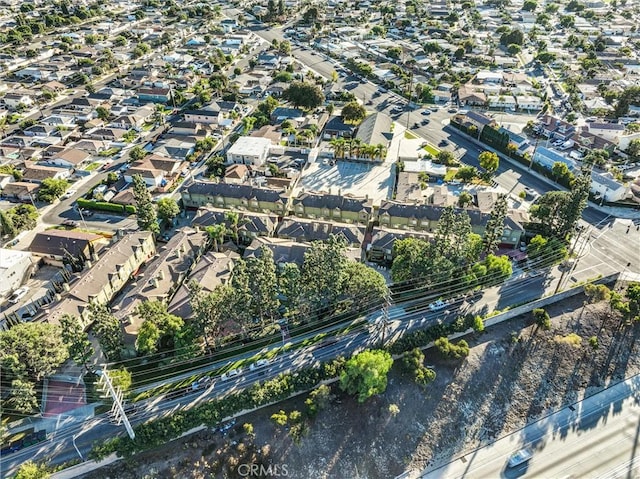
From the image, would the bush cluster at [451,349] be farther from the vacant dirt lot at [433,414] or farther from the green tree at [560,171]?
the green tree at [560,171]

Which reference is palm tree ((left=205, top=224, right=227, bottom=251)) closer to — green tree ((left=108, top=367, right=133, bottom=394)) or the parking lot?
the parking lot

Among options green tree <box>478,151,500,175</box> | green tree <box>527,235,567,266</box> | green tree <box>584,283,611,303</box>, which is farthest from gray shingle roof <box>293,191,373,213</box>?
green tree <box>584,283,611,303</box>

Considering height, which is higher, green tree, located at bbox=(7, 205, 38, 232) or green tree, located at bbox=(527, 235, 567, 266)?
green tree, located at bbox=(527, 235, 567, 266)

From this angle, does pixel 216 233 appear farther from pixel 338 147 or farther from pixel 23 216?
pixel 338 147

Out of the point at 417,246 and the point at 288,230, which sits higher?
the point at 417,246

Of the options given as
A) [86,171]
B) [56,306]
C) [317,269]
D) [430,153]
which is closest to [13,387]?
[56,306]

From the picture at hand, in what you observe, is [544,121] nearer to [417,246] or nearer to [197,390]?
[417,246]

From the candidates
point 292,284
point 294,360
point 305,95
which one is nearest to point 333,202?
point 292,284
